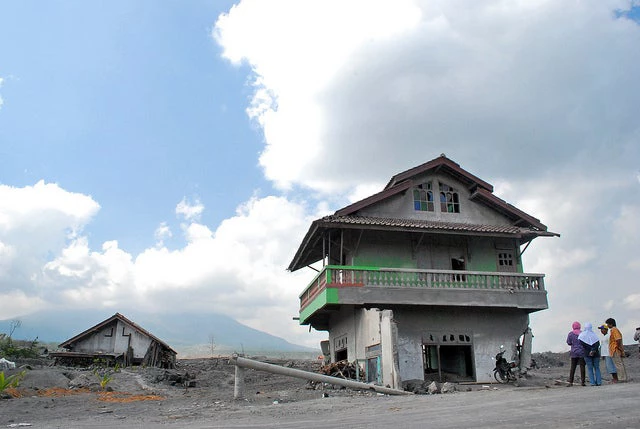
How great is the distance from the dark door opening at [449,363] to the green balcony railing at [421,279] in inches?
92.6

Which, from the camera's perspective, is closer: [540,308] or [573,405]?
[573,405]

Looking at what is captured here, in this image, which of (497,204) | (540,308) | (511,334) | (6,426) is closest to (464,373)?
(511,334)

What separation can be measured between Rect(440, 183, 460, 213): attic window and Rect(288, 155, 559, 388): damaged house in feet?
0.13

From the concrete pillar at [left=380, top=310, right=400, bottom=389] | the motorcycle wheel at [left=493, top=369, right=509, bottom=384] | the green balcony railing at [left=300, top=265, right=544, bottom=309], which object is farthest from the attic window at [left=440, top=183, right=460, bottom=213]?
the concrete pillar at [left=380, top=310, right=400, bottom=389]

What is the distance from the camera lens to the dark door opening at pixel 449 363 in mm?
20078

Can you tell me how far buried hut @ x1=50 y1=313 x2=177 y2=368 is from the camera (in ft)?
122

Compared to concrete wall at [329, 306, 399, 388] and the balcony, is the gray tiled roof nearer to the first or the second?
the balcony

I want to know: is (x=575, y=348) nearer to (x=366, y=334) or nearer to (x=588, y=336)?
(x=588, y=336)

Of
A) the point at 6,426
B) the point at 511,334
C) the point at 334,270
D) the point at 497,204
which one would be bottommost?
the point at 6,426

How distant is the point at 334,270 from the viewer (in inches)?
754

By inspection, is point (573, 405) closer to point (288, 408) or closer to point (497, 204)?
point (288, 408)

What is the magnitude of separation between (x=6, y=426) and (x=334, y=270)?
35.8 ft

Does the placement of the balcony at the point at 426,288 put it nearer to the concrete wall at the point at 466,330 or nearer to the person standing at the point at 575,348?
the concrete wall at the point at 466,330

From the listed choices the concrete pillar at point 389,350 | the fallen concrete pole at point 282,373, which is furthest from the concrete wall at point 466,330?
the fallen concrete pole at point 282,373
